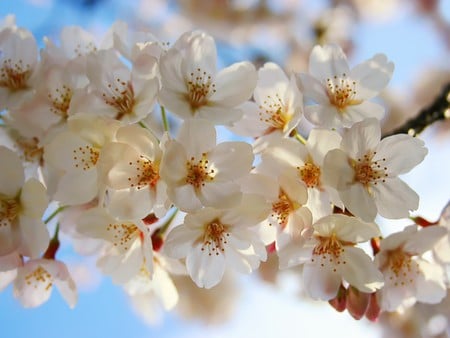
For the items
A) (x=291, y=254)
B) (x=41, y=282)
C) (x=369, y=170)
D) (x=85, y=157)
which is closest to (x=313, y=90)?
(x=369, y=170)

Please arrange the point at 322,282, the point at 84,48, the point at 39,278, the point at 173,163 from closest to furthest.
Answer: the point at 173,163, the point at 322,282, the point at 39,278, the point at 84,48

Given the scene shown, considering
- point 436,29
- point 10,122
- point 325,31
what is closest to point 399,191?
point 10,122

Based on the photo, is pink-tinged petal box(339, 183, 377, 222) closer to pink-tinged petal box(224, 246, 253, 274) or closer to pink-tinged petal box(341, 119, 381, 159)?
pink-tinged petal box(341, 119, 381, 159)

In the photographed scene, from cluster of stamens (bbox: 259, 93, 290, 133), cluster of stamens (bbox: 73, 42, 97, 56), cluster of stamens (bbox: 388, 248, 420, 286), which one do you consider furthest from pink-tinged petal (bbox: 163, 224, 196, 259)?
cluster of stamens (bbox: 73, 42, 97, 56)

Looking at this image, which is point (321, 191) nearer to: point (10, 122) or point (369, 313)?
point (369, 313)

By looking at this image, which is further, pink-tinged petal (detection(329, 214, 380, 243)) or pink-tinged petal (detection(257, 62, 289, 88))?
pink-tinged petal (detection(257, 62, 289, 88))

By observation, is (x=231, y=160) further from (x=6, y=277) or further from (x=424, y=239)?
(x=6, y=277)
